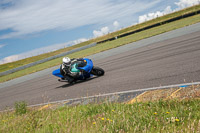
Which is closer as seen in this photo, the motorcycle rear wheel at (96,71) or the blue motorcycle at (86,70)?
the blue motorcycle at (86,70)

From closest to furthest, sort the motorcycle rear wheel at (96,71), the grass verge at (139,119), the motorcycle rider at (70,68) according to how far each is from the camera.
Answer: the grass verge at (139,119) → the motorcycle rider at (70,68) → the motorcycle rear wheel at (96,71)

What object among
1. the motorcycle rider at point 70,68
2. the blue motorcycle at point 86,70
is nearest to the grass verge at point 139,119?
the blue motorcycle at point 86,70

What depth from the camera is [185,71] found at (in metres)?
8.42

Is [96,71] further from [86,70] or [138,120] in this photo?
[138,120]

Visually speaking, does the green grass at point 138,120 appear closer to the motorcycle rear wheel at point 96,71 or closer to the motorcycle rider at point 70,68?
the motorcycle rider at point 70,68

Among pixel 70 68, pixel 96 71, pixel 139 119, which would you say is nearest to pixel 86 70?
pixel 96 71

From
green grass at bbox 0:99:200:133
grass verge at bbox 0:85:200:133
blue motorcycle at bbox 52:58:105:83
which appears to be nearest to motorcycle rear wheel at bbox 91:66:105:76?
blue motorcycle at bbox 52:58:105:83

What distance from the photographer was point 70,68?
11953mm

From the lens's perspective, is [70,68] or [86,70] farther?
[70,68]

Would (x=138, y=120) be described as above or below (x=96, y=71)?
below

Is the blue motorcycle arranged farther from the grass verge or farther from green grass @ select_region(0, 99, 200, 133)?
green grass @ select_region(0, 99, 200, 133)

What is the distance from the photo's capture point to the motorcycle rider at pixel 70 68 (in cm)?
1177

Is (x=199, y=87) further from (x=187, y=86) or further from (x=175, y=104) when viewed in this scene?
(x=175, y=104)

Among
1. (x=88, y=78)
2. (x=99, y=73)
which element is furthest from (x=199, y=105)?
(x=88, y=78)
